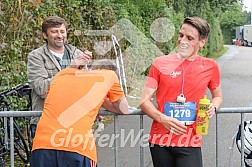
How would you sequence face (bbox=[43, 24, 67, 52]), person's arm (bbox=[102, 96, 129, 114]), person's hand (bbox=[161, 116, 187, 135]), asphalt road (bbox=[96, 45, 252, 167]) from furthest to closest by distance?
asphalt road (bbox=[96, 45, 252, 167]) < face (bbox=[43, 24, 67, 52]) < person's arm (bbox=[102, 96, 129, 114]) < person's hand (bbox=[161, 116, 187, 135])

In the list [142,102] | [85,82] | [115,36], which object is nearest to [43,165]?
[85,82]

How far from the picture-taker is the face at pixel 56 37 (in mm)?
3996

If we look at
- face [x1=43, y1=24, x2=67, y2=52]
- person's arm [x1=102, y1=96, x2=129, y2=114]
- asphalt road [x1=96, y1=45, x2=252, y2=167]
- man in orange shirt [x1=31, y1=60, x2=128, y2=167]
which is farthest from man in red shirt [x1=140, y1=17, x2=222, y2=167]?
face [x1=43, y1=24, x2=67, y2=52]

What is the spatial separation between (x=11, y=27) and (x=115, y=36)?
4517 millimetres

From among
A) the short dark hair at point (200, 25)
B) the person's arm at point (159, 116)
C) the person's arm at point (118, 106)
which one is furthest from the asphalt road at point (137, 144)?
the short dark hair at point (200, 25)

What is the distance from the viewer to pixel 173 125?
3.18m

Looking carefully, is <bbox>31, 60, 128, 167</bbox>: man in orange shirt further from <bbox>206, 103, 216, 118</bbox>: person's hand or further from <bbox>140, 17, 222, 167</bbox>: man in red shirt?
<bbox>206, 103, 216, 118</bbox>: person's hand

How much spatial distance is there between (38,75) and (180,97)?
133 cm

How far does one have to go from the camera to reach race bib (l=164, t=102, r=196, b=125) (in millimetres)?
3221

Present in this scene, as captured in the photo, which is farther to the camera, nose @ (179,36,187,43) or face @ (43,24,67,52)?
face @ (43,24,67,52)

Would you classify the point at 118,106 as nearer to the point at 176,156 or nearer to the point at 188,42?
the point at 176,156

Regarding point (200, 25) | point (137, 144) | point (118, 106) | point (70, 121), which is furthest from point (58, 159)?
point (137, 144)

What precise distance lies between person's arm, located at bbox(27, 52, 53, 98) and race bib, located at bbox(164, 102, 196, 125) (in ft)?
3.67

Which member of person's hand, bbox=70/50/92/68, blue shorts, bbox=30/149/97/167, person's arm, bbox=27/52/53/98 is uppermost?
person's hand, bbox=70/50/92/68
